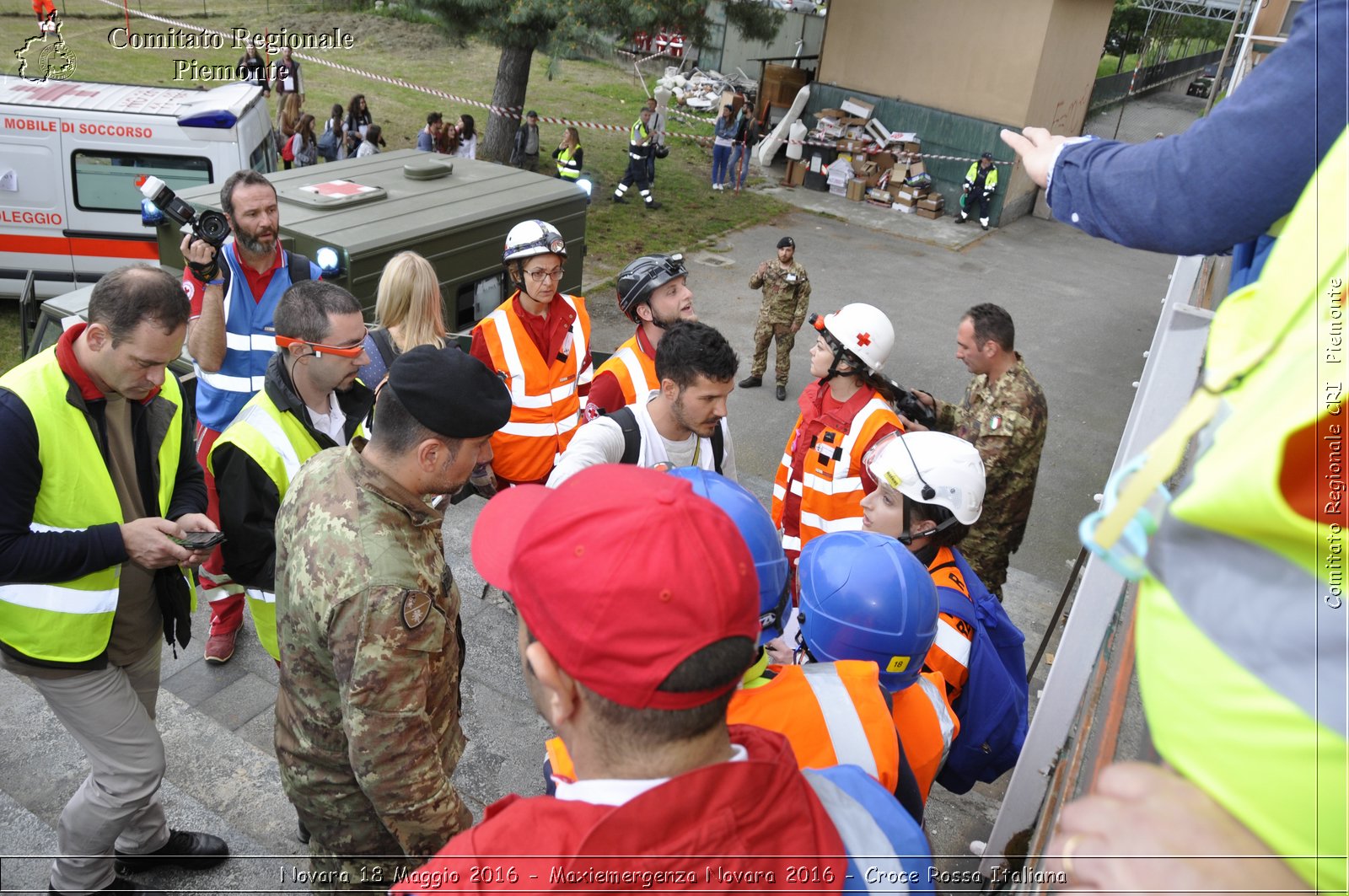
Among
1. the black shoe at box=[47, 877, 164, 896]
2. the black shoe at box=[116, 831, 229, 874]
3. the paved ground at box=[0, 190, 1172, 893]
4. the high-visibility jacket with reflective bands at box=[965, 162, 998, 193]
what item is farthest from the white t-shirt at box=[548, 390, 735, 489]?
the high-visibility jacket with reflective bands at box=[965, 162, 998, 193]

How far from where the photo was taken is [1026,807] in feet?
8.37

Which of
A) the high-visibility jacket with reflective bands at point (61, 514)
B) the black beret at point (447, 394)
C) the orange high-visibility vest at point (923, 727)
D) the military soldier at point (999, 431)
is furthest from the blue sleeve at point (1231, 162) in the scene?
the military soldier at point (999, 431)

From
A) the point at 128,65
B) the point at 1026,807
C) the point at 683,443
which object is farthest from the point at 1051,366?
the point at 128,65

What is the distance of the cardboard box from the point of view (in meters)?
17.5

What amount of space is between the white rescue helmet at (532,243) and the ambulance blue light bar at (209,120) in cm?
550

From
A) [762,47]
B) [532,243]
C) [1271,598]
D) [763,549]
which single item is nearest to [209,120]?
[532,243]

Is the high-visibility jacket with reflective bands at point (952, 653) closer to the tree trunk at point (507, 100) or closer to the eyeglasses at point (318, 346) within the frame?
the eyeglasses at point (318, 346)

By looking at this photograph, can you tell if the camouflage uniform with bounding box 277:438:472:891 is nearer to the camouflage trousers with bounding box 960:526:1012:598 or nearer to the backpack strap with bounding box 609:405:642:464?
the backpack strap with bounding box 609:405:642:464

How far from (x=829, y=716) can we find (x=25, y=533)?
241 cm

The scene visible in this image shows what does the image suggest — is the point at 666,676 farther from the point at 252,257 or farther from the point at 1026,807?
the point at 252,257

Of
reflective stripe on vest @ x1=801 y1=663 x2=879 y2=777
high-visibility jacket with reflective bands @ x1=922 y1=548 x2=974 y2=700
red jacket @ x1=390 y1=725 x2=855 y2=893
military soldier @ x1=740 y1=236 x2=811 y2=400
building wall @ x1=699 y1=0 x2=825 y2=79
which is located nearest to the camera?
red jacket @ x1=390 y1=725 x2=855 y2=893

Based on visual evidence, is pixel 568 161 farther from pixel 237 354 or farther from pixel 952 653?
pixel 952 653

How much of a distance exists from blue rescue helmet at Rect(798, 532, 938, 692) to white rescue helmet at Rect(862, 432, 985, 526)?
Result: 767mm

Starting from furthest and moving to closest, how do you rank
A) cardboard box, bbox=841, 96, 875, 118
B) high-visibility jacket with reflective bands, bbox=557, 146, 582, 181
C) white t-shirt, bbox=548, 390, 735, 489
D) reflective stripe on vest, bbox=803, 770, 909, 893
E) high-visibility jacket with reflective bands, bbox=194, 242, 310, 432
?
cardboard box, bbox=841, 96, 875, 118
high-visibility jacket with reflective bands, bbox=557, 146, 582, 181
high-visibility jacket with reflective bands, bbox=194, 242, 310, 432
white t-shirt, bbox=548, 390, 735, 489
reflective stripe on vest, bbox=803, 770, 909, 893
